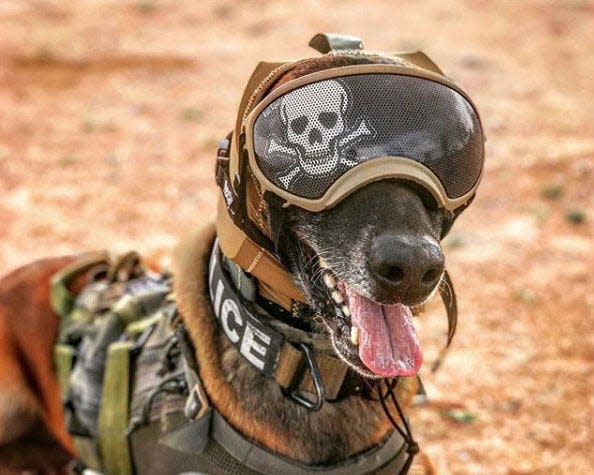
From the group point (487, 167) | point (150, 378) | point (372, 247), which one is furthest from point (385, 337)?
point (487, 167)

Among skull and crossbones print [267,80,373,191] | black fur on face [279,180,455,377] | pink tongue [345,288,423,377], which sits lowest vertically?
pink tongue [345,288,423,377]

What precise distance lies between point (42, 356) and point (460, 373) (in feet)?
8.03

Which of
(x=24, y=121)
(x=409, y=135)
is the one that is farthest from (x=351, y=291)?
(x=24, y=121)

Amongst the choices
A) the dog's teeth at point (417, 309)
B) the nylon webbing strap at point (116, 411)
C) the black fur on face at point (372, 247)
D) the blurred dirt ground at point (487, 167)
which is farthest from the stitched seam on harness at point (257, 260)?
the blurred dirt ground at point (487, 167)

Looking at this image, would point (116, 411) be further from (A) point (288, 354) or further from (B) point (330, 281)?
(B) point (330, 281)

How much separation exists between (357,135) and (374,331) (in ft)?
1.73

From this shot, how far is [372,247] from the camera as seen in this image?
6.46 feet

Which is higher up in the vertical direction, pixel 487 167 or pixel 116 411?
pixel 116 411

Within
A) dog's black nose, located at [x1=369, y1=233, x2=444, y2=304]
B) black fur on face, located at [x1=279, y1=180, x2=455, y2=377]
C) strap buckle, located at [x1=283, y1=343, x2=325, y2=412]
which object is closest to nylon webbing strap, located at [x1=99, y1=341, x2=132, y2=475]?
strap buckle, located at [x1=283, y1=343, x2=325, y2=412]

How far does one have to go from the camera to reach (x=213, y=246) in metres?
2.67

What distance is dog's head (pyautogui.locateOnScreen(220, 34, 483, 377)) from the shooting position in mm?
1968

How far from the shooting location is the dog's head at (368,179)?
1968 mm

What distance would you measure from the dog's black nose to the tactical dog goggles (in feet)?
0.52

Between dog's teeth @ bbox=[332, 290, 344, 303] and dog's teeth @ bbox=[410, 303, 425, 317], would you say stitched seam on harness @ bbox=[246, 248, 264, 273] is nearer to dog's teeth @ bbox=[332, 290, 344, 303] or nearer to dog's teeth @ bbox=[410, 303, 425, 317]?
dog's teeth @ bbox=[332, 290, 344, 303]
